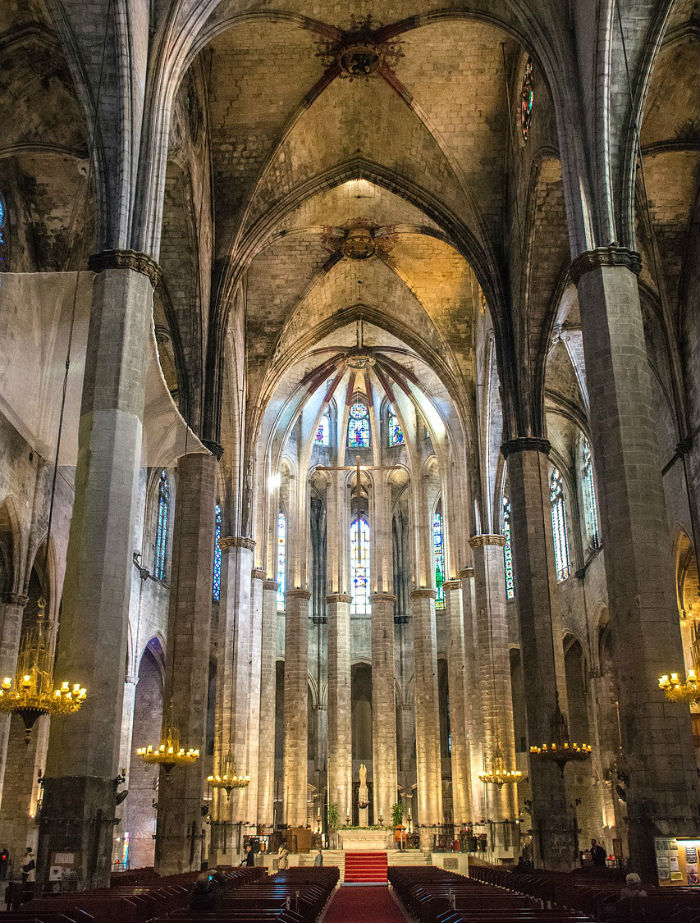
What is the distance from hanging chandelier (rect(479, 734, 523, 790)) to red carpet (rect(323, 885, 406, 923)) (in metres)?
4.78

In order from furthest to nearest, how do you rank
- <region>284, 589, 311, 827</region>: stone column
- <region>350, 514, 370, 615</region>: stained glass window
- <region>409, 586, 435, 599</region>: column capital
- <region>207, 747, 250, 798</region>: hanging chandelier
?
<region>350, 514, 370, 615</region>: stained glass window, <region>409, 586, 435, 599</region>: column capital, <region>284, 589, 311, 827</region>: stone column, <region>207, 747, 250, 798</region>: hanging chandelier

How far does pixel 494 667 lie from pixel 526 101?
1691cm

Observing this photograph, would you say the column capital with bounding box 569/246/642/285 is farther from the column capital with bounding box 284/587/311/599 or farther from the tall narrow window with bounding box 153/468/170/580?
the column capital with bounding box 284/587/311/599

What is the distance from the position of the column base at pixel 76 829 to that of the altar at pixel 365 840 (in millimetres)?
22870

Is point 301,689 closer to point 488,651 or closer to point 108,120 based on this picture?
point 488,651

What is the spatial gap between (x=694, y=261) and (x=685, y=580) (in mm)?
8654

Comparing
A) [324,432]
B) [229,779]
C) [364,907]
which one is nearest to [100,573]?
[364,907]

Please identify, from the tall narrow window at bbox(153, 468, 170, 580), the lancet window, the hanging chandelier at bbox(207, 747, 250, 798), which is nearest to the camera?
the hanging chandelier at bbox(207, 747, 250, 798)

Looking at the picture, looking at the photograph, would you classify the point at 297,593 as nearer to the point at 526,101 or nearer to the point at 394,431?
the point at 394,431

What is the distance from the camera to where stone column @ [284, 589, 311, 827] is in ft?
116

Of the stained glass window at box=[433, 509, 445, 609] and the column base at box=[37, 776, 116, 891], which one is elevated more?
the stained glass window at box=[433, 509, 445, 609]

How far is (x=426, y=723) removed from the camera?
36156 mm

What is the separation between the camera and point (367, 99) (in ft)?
80.8

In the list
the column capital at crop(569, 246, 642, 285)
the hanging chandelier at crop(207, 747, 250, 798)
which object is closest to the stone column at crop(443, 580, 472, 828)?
the hanging chandelier at crop(207, 747, 250, 798)
